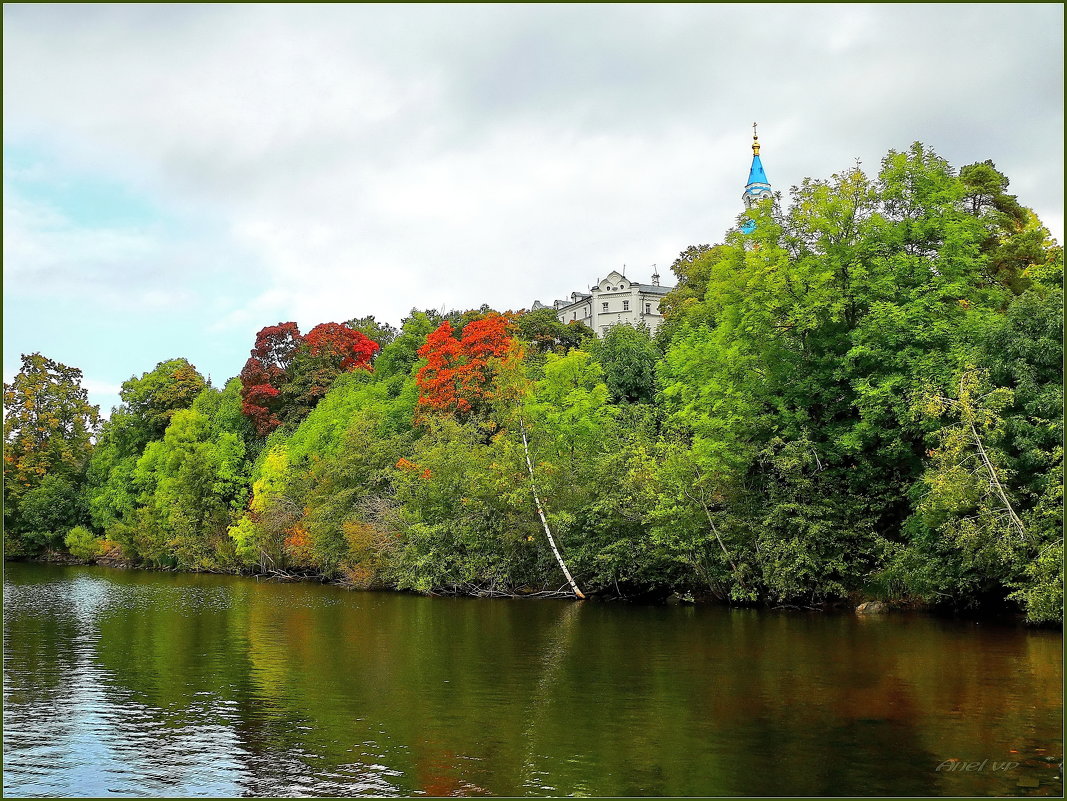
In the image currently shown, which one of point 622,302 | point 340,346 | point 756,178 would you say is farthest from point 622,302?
point 340,346

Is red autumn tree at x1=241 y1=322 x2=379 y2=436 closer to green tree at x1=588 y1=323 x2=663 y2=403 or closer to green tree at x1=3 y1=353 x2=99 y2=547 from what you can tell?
green tree at x1=3 y1=353 x2=99 y2=547

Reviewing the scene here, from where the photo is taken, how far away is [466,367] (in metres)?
49.5

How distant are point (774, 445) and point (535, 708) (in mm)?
20105

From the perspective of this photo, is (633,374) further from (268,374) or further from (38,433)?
(38,433)

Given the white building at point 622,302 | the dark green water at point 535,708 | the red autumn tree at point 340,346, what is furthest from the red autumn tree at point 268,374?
the white building at point 622,302

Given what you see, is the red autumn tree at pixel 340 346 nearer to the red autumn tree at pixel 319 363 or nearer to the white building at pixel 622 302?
the red autumn tree at pixel 319 363

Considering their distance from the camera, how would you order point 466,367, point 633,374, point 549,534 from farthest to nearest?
point 633,374 → point 466,367 → point 549,534

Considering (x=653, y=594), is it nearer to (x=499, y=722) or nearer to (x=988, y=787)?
(x=499, y=722)

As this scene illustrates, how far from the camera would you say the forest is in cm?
2558

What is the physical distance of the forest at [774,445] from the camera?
2558 centimetres

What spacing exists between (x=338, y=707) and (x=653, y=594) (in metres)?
22.5

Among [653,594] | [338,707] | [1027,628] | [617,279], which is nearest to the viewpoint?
[338,707]

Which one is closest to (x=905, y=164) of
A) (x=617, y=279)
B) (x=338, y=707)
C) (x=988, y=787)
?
(x=988, y=787)

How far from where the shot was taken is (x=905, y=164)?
105ft
